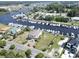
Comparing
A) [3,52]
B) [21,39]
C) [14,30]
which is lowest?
[3,52]

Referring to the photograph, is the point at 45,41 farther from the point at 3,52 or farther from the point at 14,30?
the point at 3,52

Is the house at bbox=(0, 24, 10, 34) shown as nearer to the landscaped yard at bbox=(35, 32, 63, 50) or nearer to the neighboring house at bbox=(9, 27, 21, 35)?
the neighboring house at bbox=(9, 27, 21, 35)

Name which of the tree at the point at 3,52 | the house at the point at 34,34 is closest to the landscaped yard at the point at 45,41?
the house at the point at 34,34

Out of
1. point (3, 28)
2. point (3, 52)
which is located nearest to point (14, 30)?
point (3, 28)

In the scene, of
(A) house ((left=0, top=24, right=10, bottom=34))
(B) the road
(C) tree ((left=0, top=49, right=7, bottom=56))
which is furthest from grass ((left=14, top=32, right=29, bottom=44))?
(C) tree ((left=0, top=49, right=7, bottom=56))

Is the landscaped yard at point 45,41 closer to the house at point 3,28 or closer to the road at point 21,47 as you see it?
the road at point 21,47

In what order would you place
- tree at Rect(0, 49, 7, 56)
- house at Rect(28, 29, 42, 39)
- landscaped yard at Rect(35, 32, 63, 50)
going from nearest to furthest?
tree at Rect(0, 49, 7, 56) → landscaped yard at Rect(35, 32, 63, 50) → house at Rect(28, 29, 42, 39)

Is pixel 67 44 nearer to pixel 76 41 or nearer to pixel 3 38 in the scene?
pixel 76 41

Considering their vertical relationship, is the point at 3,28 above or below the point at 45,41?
above

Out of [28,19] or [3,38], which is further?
[28,19]

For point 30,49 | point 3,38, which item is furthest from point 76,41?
point 3,38

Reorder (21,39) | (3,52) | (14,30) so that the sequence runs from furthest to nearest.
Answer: (14,30)
(21,39)
(3,52)
